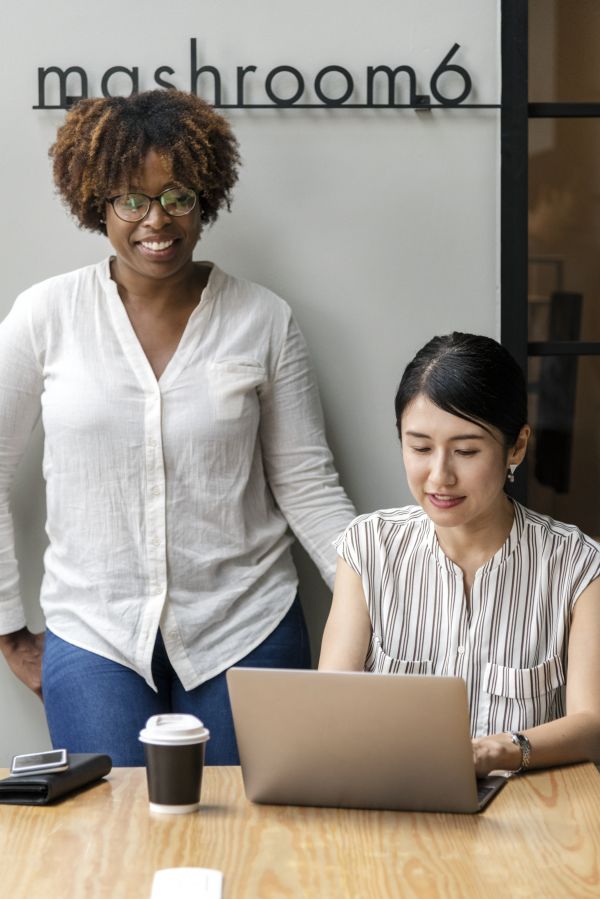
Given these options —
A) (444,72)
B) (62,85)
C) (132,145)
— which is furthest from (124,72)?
(444,72)

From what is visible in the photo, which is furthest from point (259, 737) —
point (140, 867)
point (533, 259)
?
point (533, 259)

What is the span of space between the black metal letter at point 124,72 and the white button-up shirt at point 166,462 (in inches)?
16.3

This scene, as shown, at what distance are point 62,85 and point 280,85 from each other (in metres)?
0.49

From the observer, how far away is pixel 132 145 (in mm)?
2402

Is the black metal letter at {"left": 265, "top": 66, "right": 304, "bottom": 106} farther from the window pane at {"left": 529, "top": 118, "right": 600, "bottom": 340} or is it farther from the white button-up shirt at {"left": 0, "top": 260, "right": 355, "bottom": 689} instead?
the window pane at {"left": 529, "top": 118, "right": 600, "bottom": 340}

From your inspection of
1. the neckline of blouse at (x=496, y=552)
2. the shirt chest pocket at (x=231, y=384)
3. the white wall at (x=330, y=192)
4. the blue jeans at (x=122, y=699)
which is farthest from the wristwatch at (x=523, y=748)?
the white wall at (x=330, y=192)

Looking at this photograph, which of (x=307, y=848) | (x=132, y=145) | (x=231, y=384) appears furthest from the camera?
(x=231, y=384)

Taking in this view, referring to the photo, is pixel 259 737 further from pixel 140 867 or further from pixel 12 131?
pixel 12 131

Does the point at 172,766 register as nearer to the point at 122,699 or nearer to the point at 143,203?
the point at 122,699

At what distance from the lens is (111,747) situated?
2.42 m

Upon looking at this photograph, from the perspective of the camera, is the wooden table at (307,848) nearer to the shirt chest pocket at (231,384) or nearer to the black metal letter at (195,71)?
the shirt chest pocket at (231,384)

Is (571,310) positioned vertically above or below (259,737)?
above

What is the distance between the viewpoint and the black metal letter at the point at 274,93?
106 inches

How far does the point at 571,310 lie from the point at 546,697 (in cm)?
113
